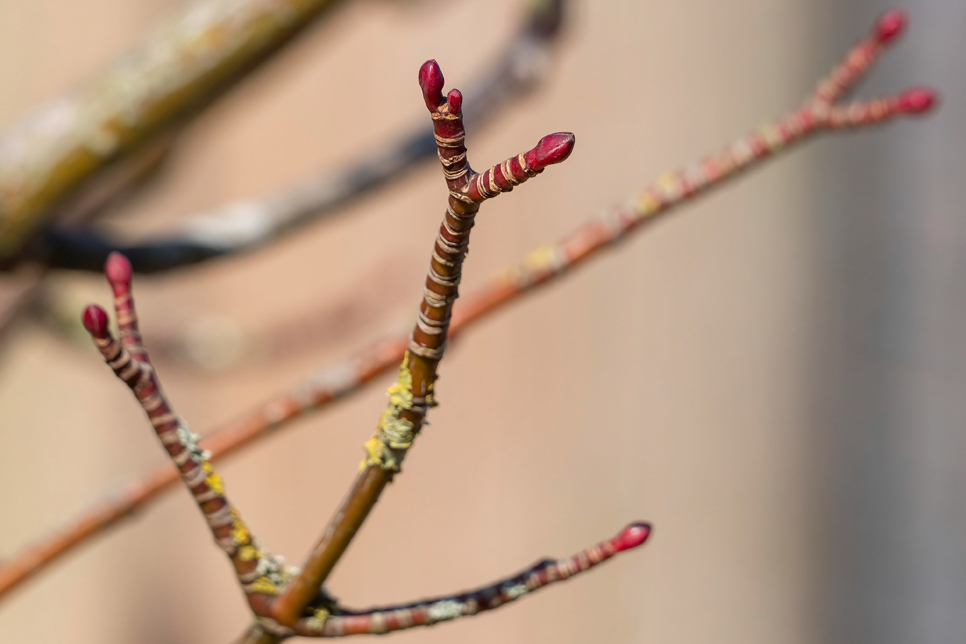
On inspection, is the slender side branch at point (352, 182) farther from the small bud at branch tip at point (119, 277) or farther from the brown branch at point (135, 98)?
the small bud at branch tip at point (119, 277)

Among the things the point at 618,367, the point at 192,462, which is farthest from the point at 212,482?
the point at 618,367

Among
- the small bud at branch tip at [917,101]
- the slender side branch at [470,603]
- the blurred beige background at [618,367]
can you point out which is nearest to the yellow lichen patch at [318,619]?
the slender side branch at [470,603]

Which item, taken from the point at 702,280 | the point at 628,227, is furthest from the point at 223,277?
the point at 628,227

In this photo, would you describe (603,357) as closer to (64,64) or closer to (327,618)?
(64,64)

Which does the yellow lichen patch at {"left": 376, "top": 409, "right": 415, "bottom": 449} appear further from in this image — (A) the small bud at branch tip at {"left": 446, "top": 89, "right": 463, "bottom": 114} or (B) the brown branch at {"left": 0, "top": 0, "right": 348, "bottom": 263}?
(B) the brown branch at {"left": 0, "top": 0, "right": 348, "bottom": 263}

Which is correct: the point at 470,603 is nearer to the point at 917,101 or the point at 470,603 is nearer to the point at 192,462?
the point at 192,462
